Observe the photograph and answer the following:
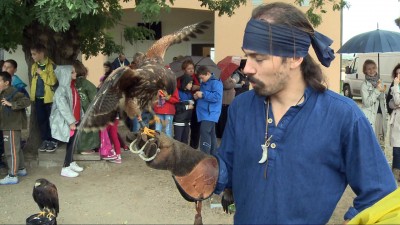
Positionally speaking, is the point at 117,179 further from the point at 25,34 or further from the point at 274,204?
the point at 274,204

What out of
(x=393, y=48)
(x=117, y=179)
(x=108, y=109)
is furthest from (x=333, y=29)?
(x=108, y=109)

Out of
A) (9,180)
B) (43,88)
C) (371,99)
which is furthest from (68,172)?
(371,99)

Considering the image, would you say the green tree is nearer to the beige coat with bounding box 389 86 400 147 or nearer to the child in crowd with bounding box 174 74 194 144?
the child in crowd with bounding box 174 74 194 144

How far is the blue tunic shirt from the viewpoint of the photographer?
5.61ft

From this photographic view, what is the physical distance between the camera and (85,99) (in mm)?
6957

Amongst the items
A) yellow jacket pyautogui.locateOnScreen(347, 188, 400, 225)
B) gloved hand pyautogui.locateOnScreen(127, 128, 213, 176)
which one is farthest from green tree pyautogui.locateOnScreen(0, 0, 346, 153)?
yellow jacket pyautogui.locateOnScreen(347, 188, 400, 225)

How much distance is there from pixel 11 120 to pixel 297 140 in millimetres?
5305

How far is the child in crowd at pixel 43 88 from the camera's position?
6.84m

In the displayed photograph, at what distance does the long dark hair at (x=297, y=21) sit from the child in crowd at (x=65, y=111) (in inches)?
201

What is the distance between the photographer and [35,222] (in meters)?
3.82

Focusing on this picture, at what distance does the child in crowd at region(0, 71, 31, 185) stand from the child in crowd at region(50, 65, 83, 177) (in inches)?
17.3

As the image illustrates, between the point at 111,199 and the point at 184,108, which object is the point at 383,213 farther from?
the point at 184,108

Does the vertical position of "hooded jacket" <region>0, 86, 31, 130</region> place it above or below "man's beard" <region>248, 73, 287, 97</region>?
below

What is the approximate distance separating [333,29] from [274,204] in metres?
12.7
